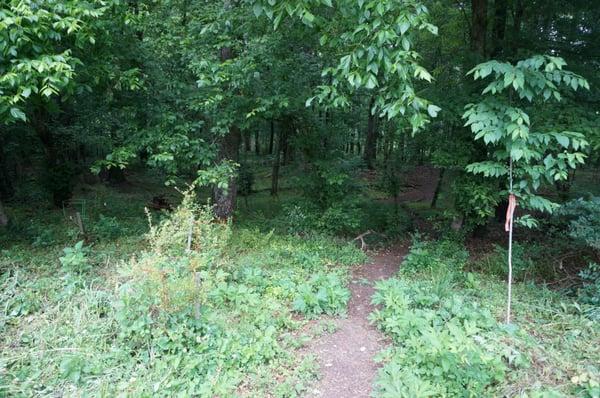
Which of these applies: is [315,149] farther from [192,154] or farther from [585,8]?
[585,8]

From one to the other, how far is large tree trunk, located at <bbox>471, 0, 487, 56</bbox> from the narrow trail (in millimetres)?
4903

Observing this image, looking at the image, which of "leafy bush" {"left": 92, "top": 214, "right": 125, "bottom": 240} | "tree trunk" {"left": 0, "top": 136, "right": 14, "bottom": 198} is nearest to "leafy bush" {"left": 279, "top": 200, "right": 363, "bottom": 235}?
"leafy bush" {"left": 92, "top": 214, "right": 125, "bottom": 240}

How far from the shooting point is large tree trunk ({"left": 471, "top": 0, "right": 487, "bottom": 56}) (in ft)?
21.6

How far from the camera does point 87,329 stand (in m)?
3.52

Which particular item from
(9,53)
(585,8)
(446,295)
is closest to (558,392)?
(446,295)

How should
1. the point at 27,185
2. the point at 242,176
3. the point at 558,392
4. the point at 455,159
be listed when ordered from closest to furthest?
1. the point at 558,392
2. the point at 455,159
3. the point at 27,185
4. the point at 242,176

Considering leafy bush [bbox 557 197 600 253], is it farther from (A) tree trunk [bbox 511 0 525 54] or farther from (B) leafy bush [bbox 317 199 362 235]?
(A) tree trunk [bbox 511 0 525 54]

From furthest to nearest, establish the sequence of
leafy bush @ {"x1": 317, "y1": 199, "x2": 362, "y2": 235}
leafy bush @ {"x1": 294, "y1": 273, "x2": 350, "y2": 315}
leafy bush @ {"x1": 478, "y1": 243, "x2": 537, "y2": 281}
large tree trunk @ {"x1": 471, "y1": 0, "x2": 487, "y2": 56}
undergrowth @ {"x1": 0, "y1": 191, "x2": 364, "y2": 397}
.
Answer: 1. leafy bush @ {"x1": 317, "y1": 199, "x2": 362, "y2": 235}
2. large tree trunk @ {"x1": 471, "y1": 0, "x2": 487, "y2": 56}
3. leafy bush @ {"x1": 478, "y1": 243, "x2": 537, "y2": 281}
4. leafy bush @ {"x1": 294, "y1": 273, "x2": 350, "y2": 315}
5. undergrowth @ {"x1": 0, "y1": 191, "x2": 364, "y2": 397}

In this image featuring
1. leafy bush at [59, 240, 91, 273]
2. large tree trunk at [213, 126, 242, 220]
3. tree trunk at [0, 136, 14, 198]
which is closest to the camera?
leafy bush at [59, 240, 91, 273]

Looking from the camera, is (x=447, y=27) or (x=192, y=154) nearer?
(x=192, y=154)

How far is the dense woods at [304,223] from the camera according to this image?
3148mm

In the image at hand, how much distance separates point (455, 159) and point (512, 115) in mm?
2741

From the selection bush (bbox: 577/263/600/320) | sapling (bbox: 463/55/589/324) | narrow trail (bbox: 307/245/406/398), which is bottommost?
narrow trail (bbox: 307/245/406/398)

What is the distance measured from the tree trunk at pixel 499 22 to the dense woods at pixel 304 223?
0.22 ft
